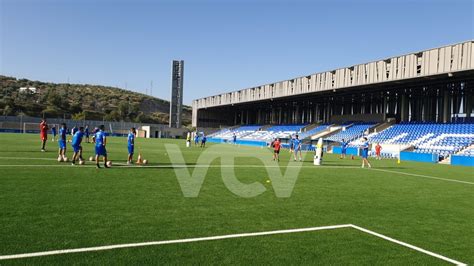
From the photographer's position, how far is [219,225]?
22.7ft

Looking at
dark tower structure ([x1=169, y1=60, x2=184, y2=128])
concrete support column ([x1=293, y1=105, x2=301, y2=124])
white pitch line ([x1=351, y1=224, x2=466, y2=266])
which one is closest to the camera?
white pitch line ([x1=351, y1=224, x2=466, y2=266])

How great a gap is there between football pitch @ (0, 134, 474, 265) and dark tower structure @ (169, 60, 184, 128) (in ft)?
265

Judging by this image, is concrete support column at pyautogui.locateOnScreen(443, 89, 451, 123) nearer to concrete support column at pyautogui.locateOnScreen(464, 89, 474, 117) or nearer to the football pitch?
concrete support column at pyautogui.locateOnScreen(464, 89, 474, 117)

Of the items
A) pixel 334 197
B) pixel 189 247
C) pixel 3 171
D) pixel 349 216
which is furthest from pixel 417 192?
pixel 3 171

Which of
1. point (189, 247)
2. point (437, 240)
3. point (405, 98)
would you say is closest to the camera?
point (189, 247)

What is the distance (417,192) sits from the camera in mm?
12570

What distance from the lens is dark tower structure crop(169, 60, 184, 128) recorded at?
91312 millimetres

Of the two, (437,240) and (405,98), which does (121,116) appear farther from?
(437,240)

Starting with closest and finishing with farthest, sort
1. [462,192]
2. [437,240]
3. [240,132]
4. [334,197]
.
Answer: [437,240] < [334,197] < [462,192] < [240,132]

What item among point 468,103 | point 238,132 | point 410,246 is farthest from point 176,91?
point 410,246

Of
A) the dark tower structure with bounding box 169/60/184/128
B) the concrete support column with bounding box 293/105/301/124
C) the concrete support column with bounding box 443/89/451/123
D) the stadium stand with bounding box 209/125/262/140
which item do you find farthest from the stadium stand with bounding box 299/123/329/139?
the dark tower structure with bounding box 169/60/184/128

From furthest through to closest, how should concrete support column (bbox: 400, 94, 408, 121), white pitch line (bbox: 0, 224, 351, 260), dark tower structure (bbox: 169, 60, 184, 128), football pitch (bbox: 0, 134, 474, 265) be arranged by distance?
dark tower structure (bbox: 169, 60, 184, 128) < concrete support column (bbox: 400, 94, 408, 121) < football pitch (bbox: 0, 134, 474, 265) < white pitch line (bbox: 0, 224, 351, 260)

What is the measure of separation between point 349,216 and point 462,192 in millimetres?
7174

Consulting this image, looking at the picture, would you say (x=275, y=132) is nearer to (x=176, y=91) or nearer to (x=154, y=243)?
(x=176, y=91)
